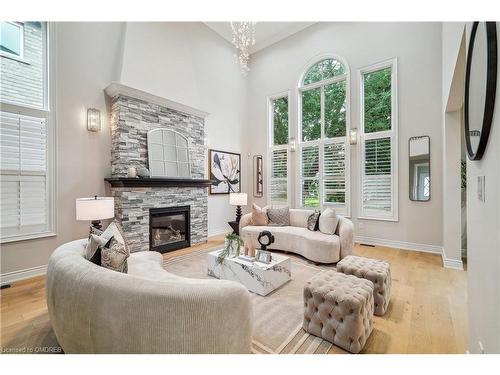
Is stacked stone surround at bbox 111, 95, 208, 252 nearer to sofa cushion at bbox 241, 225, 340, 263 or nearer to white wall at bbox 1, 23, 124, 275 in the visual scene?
white wall at bbox 1, 23, 124, 275

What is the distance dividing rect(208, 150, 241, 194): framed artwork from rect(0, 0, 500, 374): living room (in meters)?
0.05

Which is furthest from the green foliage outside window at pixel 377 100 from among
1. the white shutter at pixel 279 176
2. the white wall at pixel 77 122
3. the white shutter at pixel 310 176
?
the white wall at pixel 77 122

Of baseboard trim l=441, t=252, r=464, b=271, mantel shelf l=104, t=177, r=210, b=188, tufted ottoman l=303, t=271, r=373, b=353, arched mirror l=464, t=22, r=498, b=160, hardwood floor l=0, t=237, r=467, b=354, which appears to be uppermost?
arched mirror l=464, t=22, r=498, b=160

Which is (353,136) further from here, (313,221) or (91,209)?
(91,209)

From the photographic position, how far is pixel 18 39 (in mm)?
3125

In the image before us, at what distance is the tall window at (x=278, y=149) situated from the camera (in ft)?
19.7

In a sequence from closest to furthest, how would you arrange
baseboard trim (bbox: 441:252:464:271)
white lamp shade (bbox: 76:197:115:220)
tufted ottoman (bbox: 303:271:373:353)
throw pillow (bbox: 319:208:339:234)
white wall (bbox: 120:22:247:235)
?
tufted ottoman (bbox: 303:271:373:353), white lamp shade (bbox: 76:197:115:220), baseboard trim (bbox: 441:252:464:271), throw pillow (bbox: 319:208:339:234), white wall (bbox: 120:22:247:235)

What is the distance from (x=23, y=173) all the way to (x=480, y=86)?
15.5 feet

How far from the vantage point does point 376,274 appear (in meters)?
2.15

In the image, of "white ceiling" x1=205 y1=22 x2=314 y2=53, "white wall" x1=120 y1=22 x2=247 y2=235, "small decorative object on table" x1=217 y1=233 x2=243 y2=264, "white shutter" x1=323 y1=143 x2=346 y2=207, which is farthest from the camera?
"white ceiling" x1=205 y1=22 x2=314 y2=53

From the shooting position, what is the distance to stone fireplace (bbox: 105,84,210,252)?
3.79 metres

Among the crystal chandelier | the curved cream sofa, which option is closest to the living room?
the curved cream sofa

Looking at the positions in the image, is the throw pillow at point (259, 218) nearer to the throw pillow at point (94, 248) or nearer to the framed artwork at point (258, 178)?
the framed artwork at point (258, 178)

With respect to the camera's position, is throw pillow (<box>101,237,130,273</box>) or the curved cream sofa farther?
throw pillow (<box>101,237,130,273</box>)
